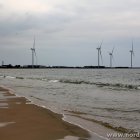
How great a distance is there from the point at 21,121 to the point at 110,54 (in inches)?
6395

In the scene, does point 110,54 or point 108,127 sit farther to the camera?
point 110,54

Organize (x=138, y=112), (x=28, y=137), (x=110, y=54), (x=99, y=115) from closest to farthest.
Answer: (x=28, y=137) < (x=99, y=115) < (x=138, y=112) < (x=110, y=54)

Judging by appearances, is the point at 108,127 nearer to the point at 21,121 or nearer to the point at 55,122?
the point at 55,122

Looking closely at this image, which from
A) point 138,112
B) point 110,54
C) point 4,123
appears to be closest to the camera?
point 4,123

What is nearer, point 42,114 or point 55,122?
point 55,122

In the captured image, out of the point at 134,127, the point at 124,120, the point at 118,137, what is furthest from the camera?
the point at 124,120

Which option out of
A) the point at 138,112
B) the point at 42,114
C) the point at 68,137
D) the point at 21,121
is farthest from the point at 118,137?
the point at 138,112

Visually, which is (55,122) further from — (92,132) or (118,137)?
(118,137)

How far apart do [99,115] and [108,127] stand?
3.59 metres

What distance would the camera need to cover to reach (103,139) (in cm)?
989

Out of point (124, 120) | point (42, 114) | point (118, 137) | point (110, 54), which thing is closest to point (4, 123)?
point (42, 114)

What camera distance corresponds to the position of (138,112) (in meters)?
17.0

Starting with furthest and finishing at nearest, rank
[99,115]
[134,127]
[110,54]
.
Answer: [110,54], [99,115], [134,127]

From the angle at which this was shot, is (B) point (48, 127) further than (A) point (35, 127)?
Yes
